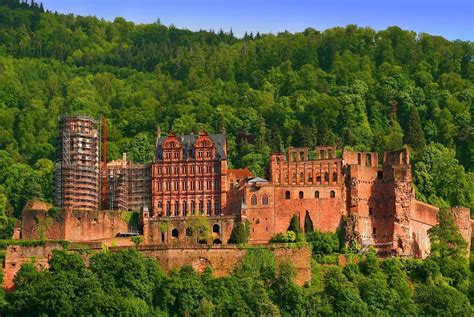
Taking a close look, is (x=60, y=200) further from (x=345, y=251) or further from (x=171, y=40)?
(x=171, y=40)

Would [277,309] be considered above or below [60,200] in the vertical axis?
below

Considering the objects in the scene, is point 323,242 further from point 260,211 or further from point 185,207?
point 185,207

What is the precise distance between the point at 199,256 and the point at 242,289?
197 inches

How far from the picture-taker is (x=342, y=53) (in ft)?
500

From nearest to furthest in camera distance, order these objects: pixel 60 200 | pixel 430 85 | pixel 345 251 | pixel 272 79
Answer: pixel 345 251, pixel 60 200, pixel 430 85, pixel 272 79

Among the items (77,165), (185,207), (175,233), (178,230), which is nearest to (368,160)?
(185,207)

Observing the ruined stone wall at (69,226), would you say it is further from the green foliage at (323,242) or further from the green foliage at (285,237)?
the green foliage at (323,242)

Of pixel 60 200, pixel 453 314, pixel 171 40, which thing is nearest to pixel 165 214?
pixel 60 200

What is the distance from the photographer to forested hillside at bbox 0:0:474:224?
393 feet

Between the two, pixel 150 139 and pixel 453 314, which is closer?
pixel 453 314

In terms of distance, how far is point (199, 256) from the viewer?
291 ft

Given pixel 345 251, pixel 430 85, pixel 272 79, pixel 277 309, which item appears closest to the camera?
pixel 277 309

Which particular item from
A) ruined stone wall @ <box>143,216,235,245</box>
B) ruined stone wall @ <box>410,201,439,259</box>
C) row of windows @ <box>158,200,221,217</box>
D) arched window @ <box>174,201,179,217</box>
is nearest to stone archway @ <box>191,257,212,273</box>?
ruined stone wall @ <box>143,216,235,245</box>

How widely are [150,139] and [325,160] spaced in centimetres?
3261
